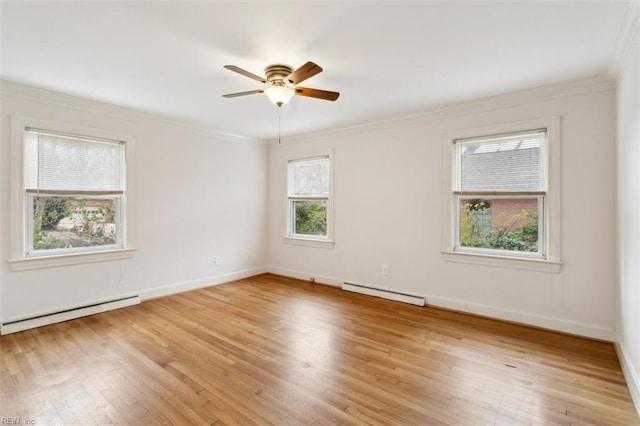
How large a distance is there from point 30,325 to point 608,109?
239 inches

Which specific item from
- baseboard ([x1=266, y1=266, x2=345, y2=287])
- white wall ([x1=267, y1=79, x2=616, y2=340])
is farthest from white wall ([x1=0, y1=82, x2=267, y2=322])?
white wall ([x1=267, y1=79, x2=616, y2=340])

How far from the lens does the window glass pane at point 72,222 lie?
3.41m

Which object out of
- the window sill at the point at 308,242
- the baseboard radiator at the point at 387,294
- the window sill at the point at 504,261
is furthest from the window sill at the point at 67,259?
the window sill at the point at 504,261

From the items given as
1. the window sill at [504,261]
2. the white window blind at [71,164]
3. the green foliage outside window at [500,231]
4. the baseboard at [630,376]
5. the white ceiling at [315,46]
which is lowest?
the baseboard at [630,376]

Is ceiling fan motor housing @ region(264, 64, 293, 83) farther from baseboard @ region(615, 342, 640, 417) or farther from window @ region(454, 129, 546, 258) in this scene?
baseboard @ region(615, 342, 640, 417)

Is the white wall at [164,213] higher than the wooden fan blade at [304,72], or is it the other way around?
the wooden fan blade at [304,72]

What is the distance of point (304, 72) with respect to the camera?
→ 234 centimetres

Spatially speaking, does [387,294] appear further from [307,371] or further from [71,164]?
[71,164]

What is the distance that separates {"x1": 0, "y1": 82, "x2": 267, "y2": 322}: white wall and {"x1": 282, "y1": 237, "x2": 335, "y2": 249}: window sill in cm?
60

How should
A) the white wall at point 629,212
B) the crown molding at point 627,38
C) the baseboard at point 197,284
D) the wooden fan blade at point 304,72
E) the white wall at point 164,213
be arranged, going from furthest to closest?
1. the baseboard at point 197,284
2. the white wall at point 164,213
3. the wooden fan blade at point 304,72
4. the white wall at point 629,212
5. the crown molding at point 627,38

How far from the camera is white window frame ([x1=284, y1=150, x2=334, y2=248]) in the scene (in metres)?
5.01

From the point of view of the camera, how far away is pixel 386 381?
2.27 m

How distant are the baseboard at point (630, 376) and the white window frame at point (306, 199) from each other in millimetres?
3401

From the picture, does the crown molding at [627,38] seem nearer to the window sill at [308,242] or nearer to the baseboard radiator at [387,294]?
the baseboard radiator at [387,294]
